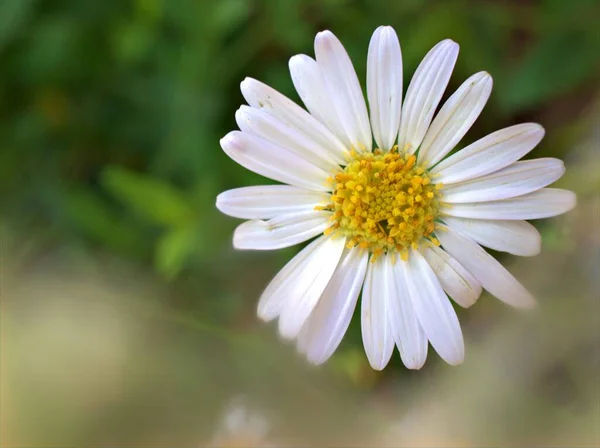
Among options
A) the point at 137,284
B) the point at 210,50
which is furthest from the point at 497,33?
the point at 137,284

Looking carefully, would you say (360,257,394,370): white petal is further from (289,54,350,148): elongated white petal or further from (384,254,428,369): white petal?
(289,54,350,148): elongated white petal

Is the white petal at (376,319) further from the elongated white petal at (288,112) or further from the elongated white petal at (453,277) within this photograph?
the elongated white petal at (288,112)

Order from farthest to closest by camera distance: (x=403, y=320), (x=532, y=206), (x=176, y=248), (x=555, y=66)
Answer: (x=555, y=66), (x=176, y=248), (x=403, y=320), (x=532, y=206)

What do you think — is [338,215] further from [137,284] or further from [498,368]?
[137,284]

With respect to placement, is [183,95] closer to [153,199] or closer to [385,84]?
[153,199]

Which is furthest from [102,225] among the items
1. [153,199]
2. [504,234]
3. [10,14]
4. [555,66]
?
[555,66]
